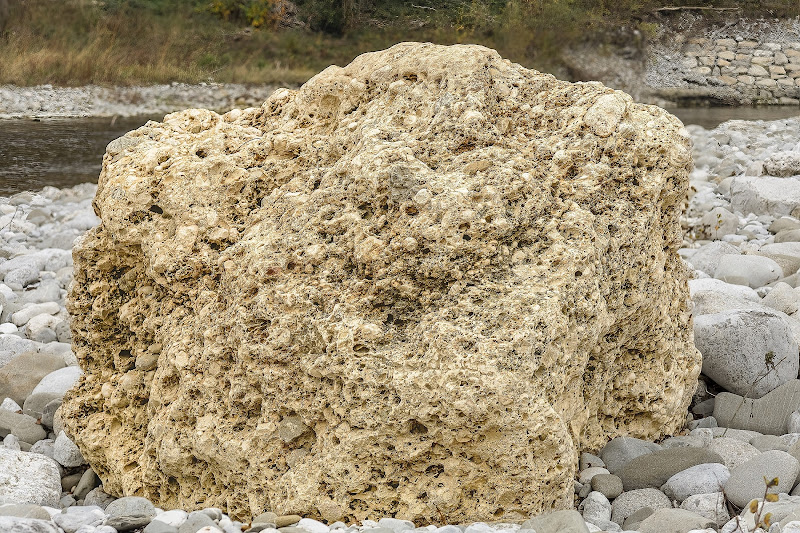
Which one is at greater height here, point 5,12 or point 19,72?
point 5,12

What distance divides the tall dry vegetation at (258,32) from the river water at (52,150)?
4.34 ft

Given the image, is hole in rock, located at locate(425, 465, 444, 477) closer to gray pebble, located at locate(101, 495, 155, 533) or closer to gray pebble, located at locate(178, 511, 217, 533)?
gray pebble, located at locate(178, 511, 217, 533)

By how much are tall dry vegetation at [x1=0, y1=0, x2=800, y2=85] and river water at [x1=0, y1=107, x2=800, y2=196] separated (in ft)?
4.34

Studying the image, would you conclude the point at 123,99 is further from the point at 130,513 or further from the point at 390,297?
the point at 390,297

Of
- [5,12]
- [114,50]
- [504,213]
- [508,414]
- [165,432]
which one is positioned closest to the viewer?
[508,414]

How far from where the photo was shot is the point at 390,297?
7.24ft

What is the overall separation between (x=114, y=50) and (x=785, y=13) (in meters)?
11.8

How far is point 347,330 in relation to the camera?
A: 82.8 inches

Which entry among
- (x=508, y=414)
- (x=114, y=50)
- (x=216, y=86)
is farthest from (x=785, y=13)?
(x=508, y=414)

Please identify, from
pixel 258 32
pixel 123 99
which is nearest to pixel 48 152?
pixel 123 99

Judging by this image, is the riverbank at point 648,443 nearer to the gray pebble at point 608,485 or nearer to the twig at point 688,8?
the gray pebble at point 608,485

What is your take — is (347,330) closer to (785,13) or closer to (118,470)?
(118,470)

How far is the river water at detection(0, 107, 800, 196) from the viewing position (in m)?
10.4

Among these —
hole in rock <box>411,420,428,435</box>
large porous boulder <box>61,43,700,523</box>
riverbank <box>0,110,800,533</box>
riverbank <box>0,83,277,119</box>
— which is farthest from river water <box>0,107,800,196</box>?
hole in rock <box>411,420,428,435</box>
